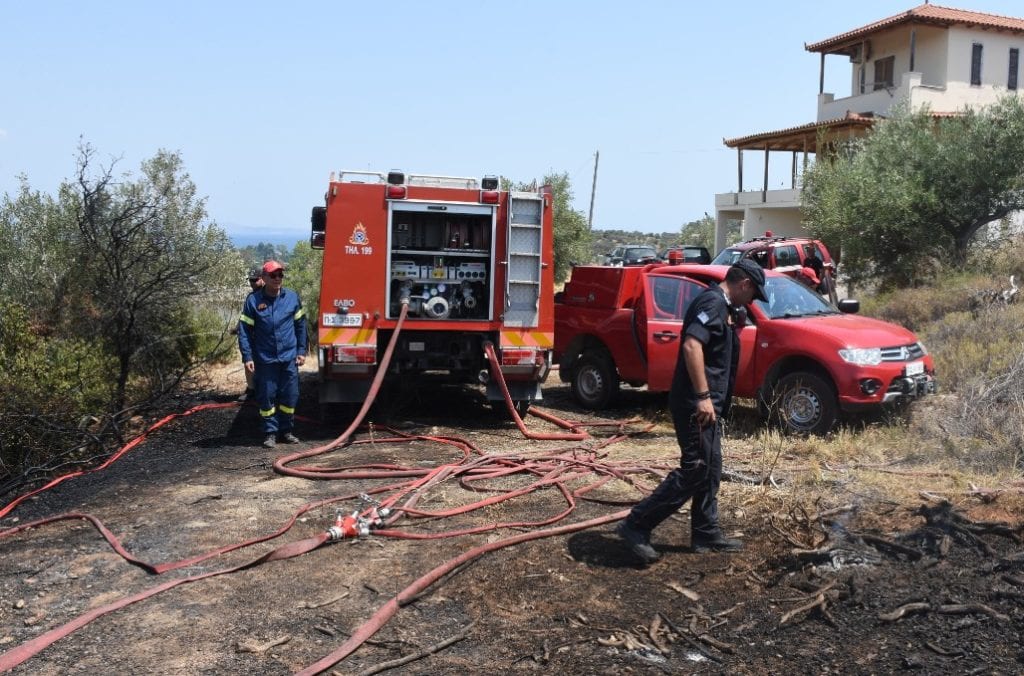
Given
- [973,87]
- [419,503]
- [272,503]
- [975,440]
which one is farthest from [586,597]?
[973,87]

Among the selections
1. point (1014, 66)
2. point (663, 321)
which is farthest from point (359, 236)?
point (1014, 66)

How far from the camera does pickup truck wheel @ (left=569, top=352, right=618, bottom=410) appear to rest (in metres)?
10.6

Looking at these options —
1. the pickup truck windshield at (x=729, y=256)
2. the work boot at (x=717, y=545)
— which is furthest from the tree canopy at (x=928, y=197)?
the work boot at (x=717, y=545)

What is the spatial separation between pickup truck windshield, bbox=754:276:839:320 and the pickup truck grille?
37.2 inches

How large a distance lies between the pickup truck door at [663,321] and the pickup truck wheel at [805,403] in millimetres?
1064

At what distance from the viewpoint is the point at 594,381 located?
35.3 ft

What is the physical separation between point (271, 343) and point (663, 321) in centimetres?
383

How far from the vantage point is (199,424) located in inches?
385

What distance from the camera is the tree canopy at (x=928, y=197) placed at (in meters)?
19.0

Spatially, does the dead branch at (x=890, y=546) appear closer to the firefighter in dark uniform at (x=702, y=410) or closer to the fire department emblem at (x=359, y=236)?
the firefighter in dark uniform at (x=702, y=410)

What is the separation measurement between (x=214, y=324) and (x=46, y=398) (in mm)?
5684

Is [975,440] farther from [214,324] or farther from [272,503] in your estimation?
[214,324]

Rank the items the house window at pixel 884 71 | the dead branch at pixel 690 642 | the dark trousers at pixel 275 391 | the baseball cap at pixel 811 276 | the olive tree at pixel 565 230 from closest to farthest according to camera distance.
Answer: the dead branch at pixel 690 642 → the dark trousers at pixel 275 391 → the baseball cap at pixel 811 276 → the olive tree at pixel 565 230 → the house window at pixel 884 71

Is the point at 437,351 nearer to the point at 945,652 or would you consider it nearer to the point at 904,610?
the point at 904,610
